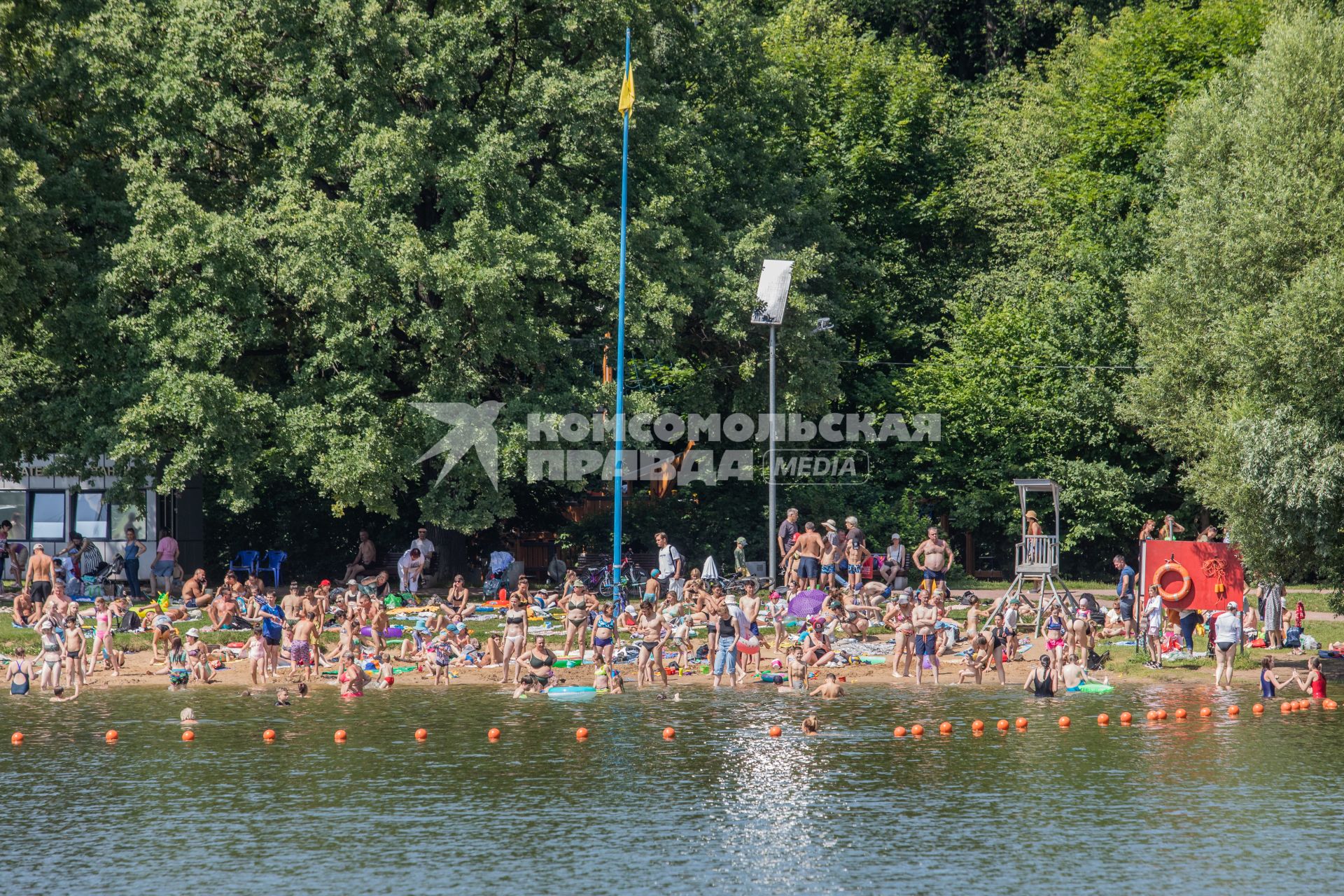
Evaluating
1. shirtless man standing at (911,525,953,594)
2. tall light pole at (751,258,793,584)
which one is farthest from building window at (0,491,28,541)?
shirtless man standing at (911,525,953,594)

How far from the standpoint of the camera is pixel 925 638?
1099 inches

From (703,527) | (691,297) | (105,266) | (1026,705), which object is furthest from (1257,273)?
(105,266)

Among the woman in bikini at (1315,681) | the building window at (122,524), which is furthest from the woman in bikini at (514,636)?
the woman in bikini at (1315,681)

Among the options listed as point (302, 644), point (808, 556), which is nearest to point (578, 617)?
point (302, 644)

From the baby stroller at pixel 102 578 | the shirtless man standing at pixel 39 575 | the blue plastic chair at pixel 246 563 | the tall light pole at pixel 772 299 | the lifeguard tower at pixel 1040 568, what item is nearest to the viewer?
the lifeguard tower at pixel 1040 568

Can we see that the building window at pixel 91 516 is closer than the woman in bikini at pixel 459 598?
No

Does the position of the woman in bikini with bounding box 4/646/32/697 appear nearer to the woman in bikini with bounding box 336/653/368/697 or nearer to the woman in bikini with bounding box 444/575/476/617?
the woman in bikini with bounding box 336/653/368/697

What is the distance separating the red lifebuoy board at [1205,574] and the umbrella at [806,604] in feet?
23.9

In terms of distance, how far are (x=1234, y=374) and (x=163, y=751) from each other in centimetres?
2112

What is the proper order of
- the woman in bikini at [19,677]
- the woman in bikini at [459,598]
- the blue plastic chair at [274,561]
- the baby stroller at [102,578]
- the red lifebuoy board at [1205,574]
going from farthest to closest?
1. the blue plastic chair at [274,561]
2. the baby stroller at [102,578]
3. the woman in bikini at [459,598]
4. the red lifebuoy board at [1205,574]
5. the woman in bikini at [19,677]

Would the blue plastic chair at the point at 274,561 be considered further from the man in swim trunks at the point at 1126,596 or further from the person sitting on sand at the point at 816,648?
the man in swim trunks at the point at 1126,596

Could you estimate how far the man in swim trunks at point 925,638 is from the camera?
27844 millimetres

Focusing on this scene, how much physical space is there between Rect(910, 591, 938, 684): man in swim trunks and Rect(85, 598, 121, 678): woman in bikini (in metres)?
15.7

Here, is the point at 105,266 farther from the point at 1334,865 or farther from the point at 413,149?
the point at 1334,865
